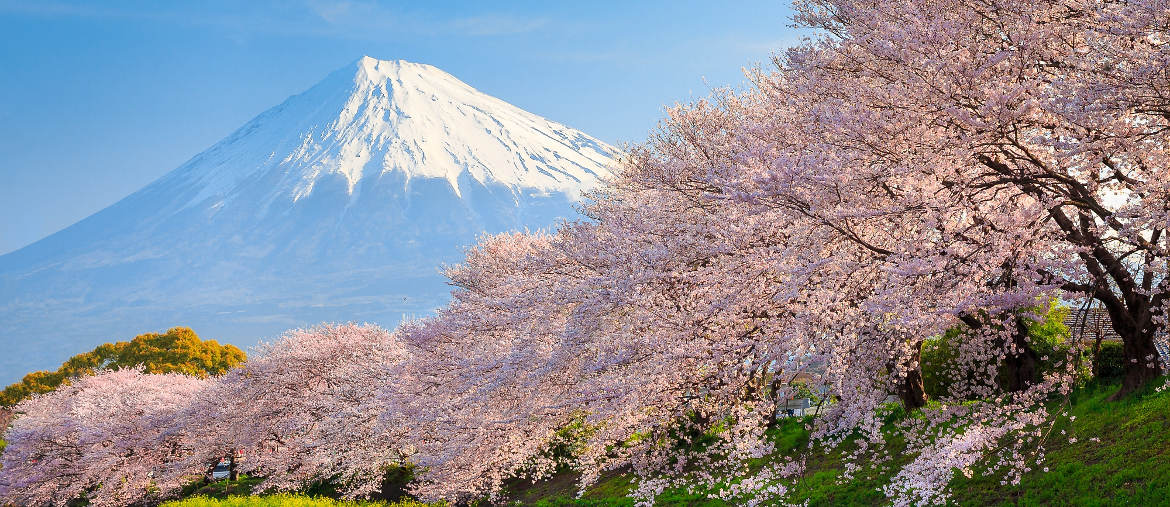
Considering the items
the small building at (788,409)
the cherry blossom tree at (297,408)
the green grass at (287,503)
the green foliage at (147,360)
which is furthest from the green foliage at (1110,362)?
the green foliage at (147,360)

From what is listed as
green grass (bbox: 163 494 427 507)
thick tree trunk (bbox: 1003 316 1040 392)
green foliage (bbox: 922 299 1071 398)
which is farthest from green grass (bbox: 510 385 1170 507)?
green grass (bbox: 163 494 427 507)

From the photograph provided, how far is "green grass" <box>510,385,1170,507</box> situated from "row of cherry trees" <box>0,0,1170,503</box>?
0.34 metres

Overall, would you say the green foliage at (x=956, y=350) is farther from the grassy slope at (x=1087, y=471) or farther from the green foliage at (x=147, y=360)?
the green foliage at (x=147, y=360)

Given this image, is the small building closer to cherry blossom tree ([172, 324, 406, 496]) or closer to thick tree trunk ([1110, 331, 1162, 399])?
thick tree trunk ([1110, 331, 1162, 399])

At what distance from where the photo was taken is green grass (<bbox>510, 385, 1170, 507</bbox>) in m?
8.41

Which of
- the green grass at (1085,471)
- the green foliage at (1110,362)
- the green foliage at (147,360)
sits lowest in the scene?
the green grass at (1085,471)

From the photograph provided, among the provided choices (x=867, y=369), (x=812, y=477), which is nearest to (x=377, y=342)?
(x=812, y=477)

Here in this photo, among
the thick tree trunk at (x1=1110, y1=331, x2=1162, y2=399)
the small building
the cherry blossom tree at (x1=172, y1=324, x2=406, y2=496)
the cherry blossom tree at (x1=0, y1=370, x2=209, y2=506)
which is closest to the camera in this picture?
the thick tree trunk at (x1=1110, y1=331, x2=1162, y2=399)

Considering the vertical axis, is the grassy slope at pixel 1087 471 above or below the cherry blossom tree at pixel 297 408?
below

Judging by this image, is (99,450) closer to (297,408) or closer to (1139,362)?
(297,408)

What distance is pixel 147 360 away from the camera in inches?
2199

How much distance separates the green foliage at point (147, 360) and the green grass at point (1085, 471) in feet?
169

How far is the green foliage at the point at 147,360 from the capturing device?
5544 cm

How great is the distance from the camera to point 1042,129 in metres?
7.48
